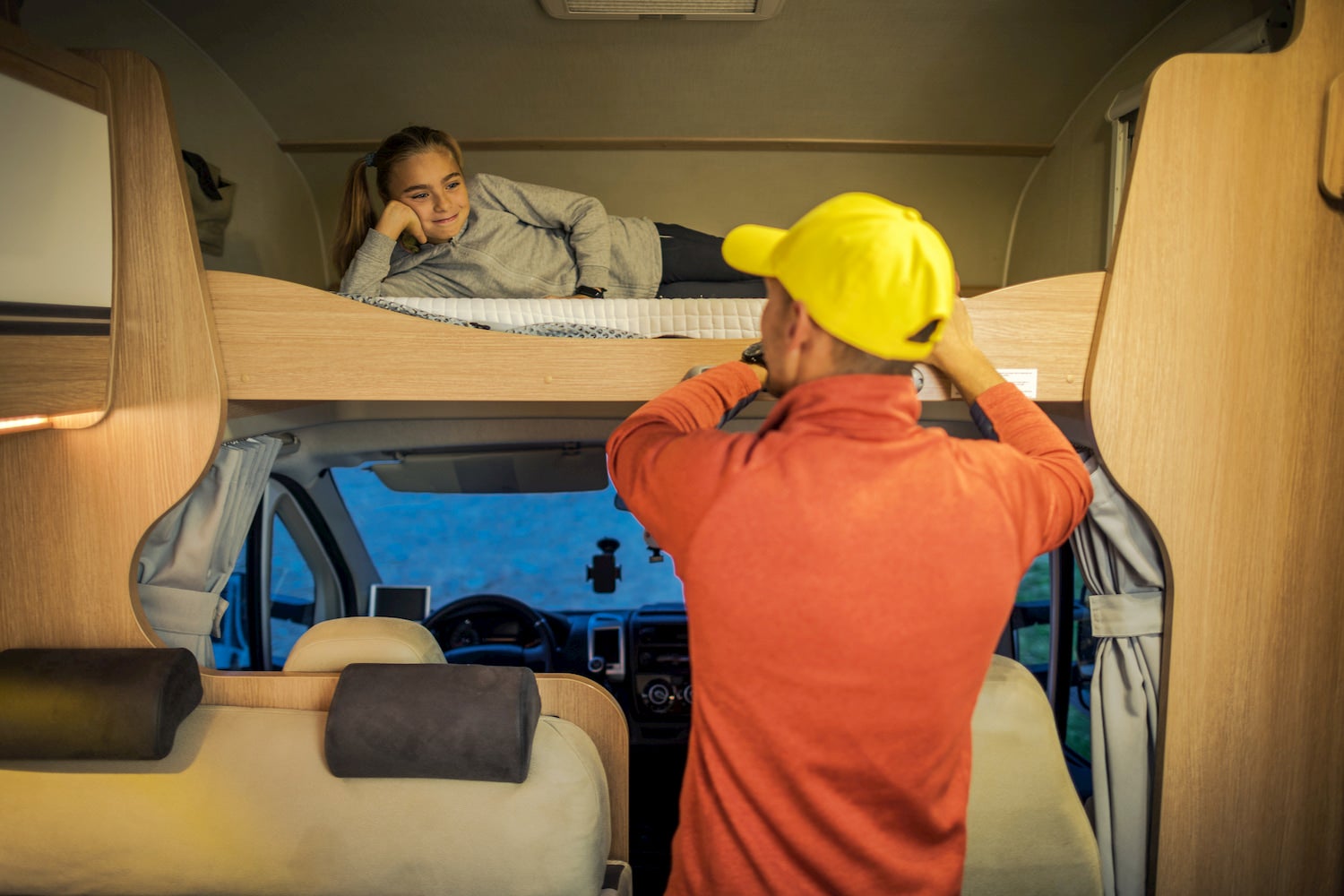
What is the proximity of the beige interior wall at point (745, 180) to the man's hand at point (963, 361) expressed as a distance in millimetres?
1589

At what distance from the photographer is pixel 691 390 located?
112 centimetres

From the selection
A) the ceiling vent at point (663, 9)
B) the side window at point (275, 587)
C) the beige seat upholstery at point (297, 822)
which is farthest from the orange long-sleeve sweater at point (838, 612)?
the side window at point (275, 587)

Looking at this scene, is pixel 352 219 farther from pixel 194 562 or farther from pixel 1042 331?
pixel 1042 331

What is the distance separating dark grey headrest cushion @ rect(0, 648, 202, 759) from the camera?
1.29 m

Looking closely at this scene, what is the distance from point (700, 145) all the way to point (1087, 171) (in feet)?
4.36

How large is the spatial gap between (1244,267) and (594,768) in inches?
62.0

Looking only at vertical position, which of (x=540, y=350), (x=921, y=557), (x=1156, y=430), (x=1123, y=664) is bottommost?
(x=1123, y=664)

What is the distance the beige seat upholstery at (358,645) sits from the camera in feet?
4.71

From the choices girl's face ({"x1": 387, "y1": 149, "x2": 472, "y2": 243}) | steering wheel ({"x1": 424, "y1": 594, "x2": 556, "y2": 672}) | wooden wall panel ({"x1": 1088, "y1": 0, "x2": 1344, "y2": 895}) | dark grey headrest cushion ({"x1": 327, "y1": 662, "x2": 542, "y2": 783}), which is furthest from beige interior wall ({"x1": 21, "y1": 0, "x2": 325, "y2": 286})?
wooden wall panel ({"x1": 1088, "y1": 0, "x2": 1344, "y2": 895})

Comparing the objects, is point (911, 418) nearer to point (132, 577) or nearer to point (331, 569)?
point (132, 577)

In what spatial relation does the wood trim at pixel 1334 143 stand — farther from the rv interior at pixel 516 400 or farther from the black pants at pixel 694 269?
the black pants at pixel 694 269

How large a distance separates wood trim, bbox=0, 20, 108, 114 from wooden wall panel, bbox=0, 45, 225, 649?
0.02 m

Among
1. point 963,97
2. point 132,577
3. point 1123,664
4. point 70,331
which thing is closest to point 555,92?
point 963,97

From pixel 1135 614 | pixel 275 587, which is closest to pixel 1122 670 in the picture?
pixel 1135 614
